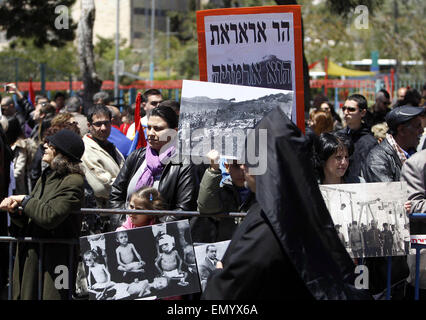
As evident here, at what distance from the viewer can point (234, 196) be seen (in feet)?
16.4

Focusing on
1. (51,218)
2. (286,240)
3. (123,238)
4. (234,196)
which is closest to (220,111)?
(234,196)

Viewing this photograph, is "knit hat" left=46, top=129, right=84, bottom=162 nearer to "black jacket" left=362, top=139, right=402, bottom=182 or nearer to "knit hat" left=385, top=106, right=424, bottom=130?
"black jacket" left=362, top=139, right=402, bottom=182

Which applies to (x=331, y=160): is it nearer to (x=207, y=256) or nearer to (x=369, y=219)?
(x=369, y=219)

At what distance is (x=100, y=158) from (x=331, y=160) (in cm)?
230

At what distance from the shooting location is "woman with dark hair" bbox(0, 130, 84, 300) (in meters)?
4.95

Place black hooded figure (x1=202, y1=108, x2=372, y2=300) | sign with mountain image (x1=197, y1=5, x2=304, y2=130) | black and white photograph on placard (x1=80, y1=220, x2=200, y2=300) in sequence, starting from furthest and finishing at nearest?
sign with mountain image (x1=197, y1=5, x2=304, y2=130)
black and white photograph on placard (x1=80, y1=220, x2=200, y2=300)
black hooded figure (x1=202, y1=108, x2=372, y2=300)

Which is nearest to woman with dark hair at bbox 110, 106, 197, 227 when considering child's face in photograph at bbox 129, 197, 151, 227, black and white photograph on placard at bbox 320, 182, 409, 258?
child's face in photograph at bbox 129, 197, 151, 227

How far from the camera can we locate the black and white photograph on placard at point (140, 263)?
181 inches

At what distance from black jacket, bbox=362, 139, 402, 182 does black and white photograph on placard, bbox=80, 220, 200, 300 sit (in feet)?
6.67

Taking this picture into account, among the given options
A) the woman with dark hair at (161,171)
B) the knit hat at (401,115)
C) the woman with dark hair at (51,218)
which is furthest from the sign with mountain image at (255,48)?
the knit hat at (401,115)

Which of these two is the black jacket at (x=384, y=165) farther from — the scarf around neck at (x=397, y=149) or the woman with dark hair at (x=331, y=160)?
the woman with dark hair at (x=331, y=160)

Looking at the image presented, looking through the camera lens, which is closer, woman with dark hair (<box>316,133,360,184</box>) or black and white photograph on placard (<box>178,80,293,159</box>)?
black and white photograph on placard (<box>178,80,293,159</box>)

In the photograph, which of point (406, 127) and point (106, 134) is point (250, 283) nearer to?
point (406, 127)
